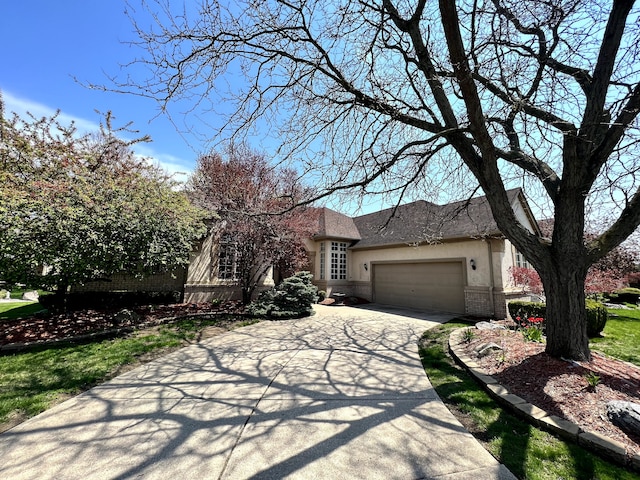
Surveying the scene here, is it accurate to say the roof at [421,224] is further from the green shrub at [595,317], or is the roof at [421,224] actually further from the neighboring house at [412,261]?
the green shrub at [595,317]

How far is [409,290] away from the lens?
41.5 feet

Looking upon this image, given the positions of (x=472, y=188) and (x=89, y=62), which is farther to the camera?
(x=472, y=188)

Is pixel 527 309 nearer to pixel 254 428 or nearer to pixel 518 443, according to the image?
pixel 518 443

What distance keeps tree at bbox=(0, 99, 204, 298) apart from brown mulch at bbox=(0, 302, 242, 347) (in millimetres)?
1005

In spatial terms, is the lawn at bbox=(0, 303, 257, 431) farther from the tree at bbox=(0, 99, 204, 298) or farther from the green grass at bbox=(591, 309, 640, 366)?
the green grass at bbox=(591, 309, 640, 366)

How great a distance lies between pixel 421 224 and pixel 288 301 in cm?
632

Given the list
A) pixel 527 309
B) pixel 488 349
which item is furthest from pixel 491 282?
pixel 488 349

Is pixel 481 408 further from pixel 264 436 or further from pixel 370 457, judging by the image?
pixel 264 436

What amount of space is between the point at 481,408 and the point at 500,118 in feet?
17.4

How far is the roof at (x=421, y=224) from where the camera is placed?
9.66 meters

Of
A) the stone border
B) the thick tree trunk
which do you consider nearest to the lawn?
the stone border

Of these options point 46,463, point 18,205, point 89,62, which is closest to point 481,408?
point 46,463

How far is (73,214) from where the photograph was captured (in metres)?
6.43

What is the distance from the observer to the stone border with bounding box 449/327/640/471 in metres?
2.47
